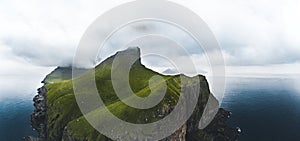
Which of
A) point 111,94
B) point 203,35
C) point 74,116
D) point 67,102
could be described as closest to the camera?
point 203,35

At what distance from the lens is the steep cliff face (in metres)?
94.2

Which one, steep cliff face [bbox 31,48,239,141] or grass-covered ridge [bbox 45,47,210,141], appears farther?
steep cliff face [bbox 31,48,239,141]

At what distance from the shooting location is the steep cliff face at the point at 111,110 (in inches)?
3708

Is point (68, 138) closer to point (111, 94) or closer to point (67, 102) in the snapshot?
point (67, 102)

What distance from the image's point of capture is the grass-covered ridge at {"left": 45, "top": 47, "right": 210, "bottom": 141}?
93.4m

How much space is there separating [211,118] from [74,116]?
64205 millimetres

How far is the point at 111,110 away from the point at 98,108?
9.20 meters

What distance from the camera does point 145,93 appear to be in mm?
112812

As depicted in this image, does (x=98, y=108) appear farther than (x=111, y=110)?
Yes

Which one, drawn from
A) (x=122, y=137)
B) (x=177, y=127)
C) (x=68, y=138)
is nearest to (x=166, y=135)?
(x=177, y=127)

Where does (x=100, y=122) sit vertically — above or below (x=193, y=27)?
below

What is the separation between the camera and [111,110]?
106 m

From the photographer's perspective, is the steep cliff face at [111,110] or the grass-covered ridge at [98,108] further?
the steep cliff face at [111,110]

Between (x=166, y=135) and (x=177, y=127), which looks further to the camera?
(x=177, y=127)
